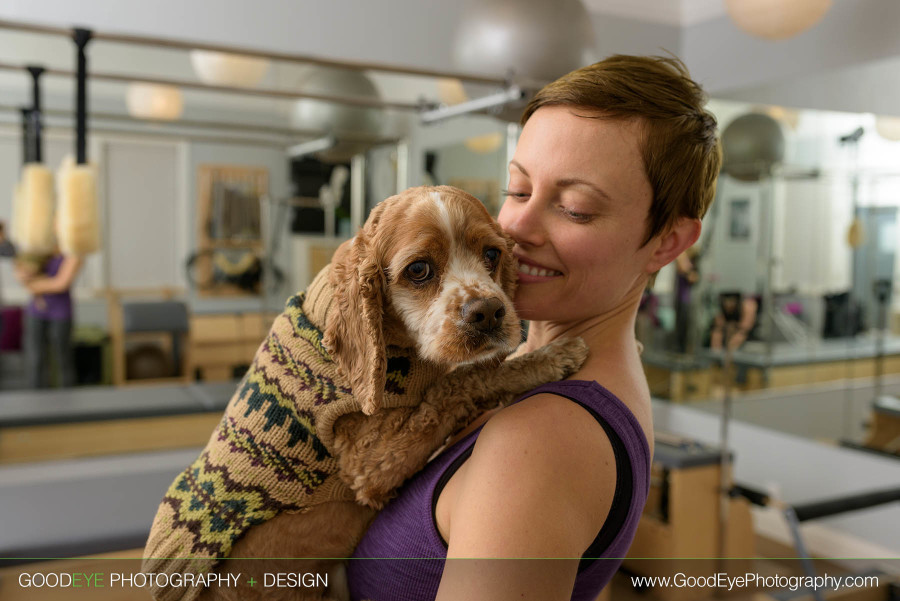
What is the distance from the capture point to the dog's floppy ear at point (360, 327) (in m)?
0.99

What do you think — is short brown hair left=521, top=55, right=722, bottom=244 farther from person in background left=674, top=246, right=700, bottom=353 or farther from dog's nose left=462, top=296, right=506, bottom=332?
person in background left=674, top=246, right=700, bottom=353

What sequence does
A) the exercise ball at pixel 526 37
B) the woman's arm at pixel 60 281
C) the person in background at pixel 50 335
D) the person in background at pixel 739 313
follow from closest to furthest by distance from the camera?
1. the exercise ball at pixel 526 37
2. the woman's arm at pixel 60 281
3. the person in background at pixel 50 335
4. the person in background at pixel 739 313

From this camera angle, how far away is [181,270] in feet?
19.6

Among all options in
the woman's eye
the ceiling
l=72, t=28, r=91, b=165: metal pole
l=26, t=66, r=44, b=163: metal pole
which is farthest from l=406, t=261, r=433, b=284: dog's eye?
the ceiling

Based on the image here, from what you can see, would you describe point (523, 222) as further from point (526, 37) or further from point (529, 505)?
point (526, 37)

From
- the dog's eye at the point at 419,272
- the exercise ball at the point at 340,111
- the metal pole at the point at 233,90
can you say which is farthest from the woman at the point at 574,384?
the exercise ball at the point at 340,111

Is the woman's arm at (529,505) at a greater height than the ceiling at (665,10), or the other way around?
the ceiling at (665,10)

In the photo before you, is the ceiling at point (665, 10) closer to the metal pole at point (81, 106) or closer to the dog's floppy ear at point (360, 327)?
the metal pole at point (81, 106)

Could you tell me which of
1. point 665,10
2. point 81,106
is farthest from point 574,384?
point 665,10

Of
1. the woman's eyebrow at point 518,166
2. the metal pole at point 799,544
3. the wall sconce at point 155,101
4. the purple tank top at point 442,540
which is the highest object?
the wall sconce at point 155,101

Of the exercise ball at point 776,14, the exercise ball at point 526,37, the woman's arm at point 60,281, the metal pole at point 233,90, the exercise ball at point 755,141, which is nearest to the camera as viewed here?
the exercise ball at point 526,37

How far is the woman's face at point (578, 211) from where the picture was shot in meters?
0.90

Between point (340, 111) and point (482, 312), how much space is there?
11.0ft

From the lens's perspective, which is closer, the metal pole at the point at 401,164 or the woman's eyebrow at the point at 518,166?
the woman's eyebrow at the point at 518,166
